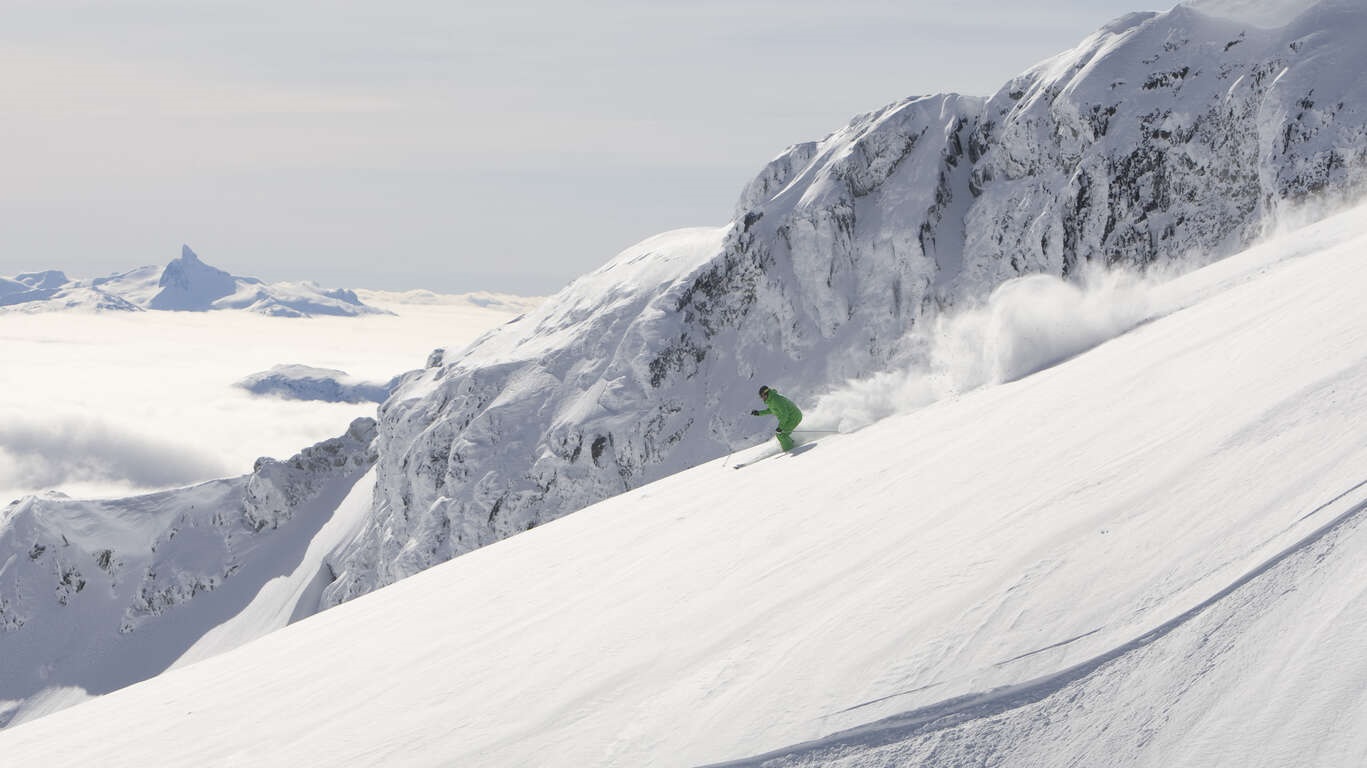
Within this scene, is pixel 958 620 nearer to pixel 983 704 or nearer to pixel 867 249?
pixel 983 704

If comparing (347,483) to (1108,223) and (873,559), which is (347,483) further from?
(873,559)

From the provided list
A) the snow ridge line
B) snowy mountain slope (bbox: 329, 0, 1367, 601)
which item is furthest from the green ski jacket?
snowy mountain slope (bbox: 329, 0, 1367, 601)

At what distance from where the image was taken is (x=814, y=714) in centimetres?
493

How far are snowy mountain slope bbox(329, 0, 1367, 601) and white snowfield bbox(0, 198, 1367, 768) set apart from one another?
46.8 m

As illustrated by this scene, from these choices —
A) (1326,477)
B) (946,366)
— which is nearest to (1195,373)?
(1326,477)

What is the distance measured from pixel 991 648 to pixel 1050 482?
107 inches

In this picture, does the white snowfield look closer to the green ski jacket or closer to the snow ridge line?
the snow ridge line

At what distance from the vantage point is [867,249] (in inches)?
2891

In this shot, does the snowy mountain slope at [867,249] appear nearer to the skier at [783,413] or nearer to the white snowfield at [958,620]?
the skier at [783,413]

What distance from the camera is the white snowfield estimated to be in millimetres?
4223

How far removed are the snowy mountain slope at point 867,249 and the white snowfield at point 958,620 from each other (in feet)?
153

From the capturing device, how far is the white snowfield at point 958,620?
4.22 metres

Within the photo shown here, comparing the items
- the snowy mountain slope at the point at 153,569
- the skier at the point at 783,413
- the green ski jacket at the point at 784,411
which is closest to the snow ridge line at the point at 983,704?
the skier at the point at 783,413

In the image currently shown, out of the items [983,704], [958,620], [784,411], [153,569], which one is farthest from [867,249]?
[153,569]
